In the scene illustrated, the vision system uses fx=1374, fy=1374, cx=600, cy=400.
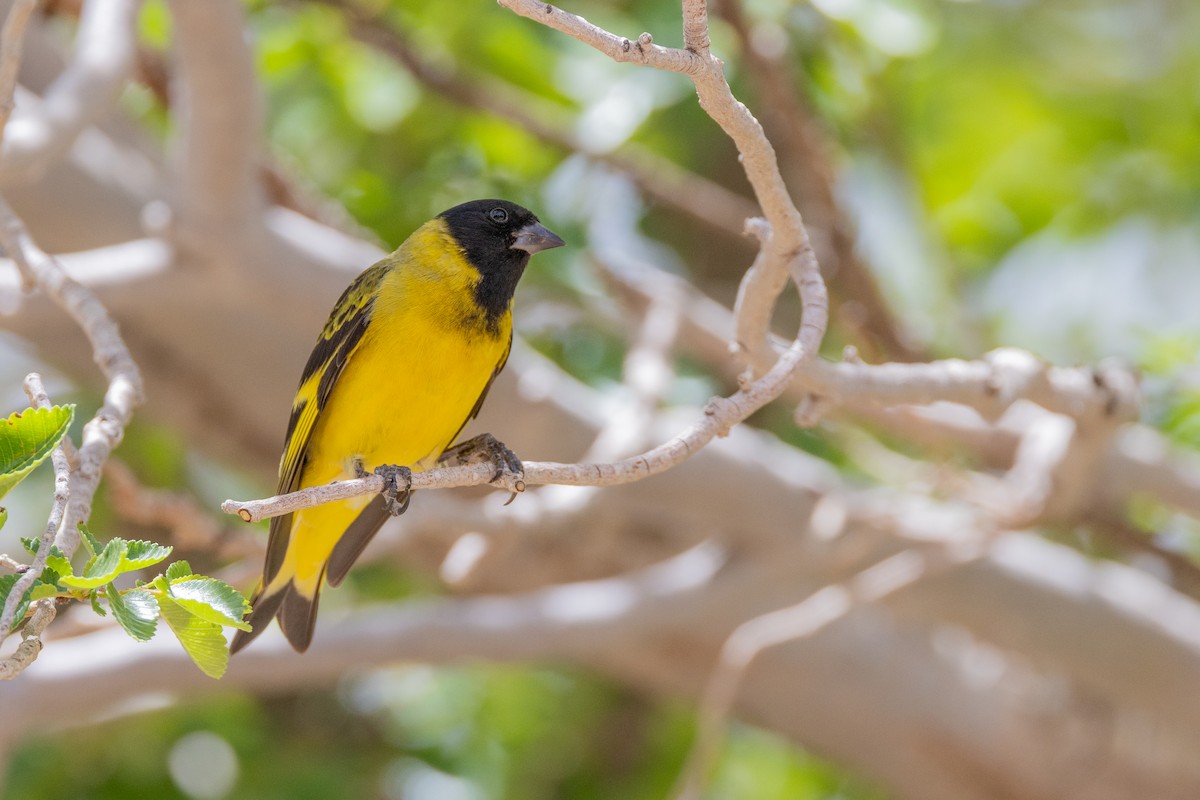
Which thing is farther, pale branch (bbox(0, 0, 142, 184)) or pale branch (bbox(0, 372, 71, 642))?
pale branch (bbox(0, 0, 142, 184))

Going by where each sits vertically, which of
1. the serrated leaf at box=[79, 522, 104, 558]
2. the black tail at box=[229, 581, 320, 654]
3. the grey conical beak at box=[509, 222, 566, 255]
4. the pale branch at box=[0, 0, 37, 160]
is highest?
the grey conical beak at box=[509, 222, 566, 255]

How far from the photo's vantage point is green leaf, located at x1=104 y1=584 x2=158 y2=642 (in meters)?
1.88

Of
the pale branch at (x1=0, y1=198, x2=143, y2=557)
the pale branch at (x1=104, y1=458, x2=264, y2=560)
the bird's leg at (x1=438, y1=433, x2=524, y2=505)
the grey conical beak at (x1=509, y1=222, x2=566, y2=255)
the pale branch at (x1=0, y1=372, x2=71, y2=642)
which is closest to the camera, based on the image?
the pale branch at (x1=0, y1=372, x2=71, y2=642)

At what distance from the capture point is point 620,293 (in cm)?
582

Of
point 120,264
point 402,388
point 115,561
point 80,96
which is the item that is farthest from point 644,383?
point 115,561

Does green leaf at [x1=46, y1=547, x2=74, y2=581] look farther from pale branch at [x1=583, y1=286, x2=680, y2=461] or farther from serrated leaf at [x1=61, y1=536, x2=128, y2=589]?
pale branch at [x1=583, y1=286, x2=680, y2=461]

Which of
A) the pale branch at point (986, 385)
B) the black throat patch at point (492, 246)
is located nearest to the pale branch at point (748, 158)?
the pale branch at point (986, 385)

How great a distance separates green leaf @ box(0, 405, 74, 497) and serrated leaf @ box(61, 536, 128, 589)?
0.55 feet

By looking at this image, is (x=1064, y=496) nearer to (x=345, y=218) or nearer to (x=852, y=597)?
(x=852, y=597)

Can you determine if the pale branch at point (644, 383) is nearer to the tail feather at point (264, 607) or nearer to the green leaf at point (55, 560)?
the tail feather at point (264, 607)

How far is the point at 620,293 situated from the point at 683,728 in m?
2.63

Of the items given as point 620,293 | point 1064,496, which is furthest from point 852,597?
point 620,293

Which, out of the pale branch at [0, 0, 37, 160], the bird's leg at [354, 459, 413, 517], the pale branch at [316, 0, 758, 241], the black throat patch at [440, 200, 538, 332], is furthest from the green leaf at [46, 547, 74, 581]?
the pale branch at [316, 0, 758, 241]

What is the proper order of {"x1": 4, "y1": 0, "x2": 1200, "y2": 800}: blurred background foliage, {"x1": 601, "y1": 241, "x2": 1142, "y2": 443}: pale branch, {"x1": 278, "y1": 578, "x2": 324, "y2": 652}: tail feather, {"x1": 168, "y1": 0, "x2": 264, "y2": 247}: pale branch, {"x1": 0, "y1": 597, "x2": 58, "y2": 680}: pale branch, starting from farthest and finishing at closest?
{"x1": 4, "y1": 0, "x2": 1200, "y2": 800}: blurred background foliage, {"x1": 168, "y1": 0, "x2": 264, "y2": 247}: pale branch, {"x1": 278, "y1": 578, "x2": 324, "y2": 652}: tail feather, {"x1": 601, "y1": 241, "x2": 1142, "y2": 443}: pale branch, {"x1": 0, "y1": 597, "x2": 58, "y2": 680}: pale branch
